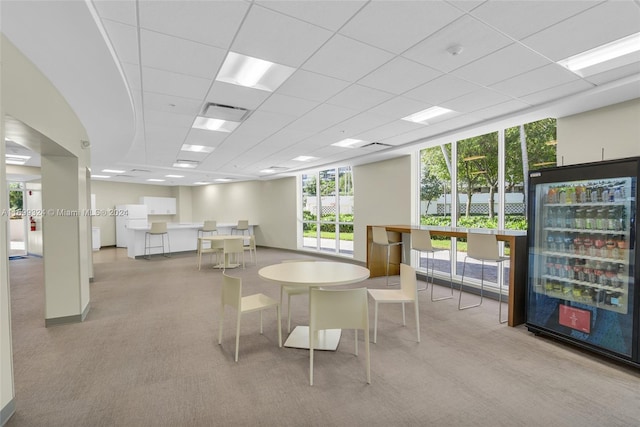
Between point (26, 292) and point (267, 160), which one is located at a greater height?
point (267, 160)

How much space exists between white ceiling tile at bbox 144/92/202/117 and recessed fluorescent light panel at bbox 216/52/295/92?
764mm

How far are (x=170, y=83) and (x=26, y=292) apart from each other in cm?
508

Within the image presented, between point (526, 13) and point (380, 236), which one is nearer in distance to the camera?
point (526, 13)

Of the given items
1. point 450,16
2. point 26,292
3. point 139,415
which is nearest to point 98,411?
point 139,415

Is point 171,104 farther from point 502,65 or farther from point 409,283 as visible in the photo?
point 502,65

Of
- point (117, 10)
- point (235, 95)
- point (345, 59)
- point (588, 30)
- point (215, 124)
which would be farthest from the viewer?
point (215, 124)

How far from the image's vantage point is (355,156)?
6863 millimetres

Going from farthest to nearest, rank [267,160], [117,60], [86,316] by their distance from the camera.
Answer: [267,160] → [86,316] → [117,60]

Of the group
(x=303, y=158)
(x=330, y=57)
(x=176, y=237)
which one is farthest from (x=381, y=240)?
(x=176, y=237)

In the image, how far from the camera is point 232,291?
294 cm

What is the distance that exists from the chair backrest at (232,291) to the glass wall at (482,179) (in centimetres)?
369

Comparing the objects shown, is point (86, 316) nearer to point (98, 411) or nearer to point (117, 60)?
point (98, 411)

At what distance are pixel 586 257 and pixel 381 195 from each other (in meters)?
4.41

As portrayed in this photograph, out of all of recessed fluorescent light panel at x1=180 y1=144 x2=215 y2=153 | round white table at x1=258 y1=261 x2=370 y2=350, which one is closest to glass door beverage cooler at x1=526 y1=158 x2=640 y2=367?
round white table at x1=258 y1=261 x2=370 y2=350
